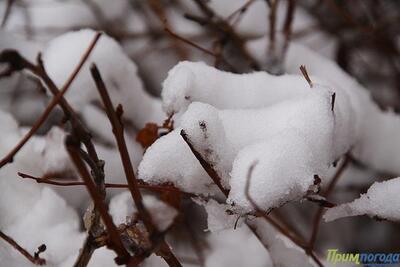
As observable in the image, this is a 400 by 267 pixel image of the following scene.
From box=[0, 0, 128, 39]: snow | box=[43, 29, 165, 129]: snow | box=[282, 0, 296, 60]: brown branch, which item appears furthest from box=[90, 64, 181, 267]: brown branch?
box=[0, 0, 128, 39]: snow

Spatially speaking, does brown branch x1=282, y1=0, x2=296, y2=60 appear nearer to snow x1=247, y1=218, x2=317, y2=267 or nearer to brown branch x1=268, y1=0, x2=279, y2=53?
brown branch x1=268, y1=0, x2=279, y2=53

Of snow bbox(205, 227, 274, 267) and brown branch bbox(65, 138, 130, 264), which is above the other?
snow bbox(205, 227, 274, 267)

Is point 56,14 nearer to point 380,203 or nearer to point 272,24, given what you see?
point 272,24

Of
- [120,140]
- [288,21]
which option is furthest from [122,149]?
[288,21]

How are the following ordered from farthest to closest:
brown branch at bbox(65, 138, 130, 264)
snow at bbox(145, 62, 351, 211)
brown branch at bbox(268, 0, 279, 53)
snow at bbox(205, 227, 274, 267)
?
snow at bbox(205, 227, 274, 267), brown branch at bbox(268, 0, 279, 53), snow at bbox(145, 62, 351, 211), brown branch at bbox(65, 138, 130, 264)

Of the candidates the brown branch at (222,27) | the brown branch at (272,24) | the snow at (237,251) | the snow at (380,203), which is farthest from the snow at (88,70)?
the snow at (380,203)

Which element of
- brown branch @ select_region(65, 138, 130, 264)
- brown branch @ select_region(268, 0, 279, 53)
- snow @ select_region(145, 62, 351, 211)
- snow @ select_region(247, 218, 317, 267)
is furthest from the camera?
brown branch @ select_region(268, 0, 279, 53)

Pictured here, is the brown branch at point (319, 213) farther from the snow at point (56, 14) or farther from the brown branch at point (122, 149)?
the snow at point (56, 14)
